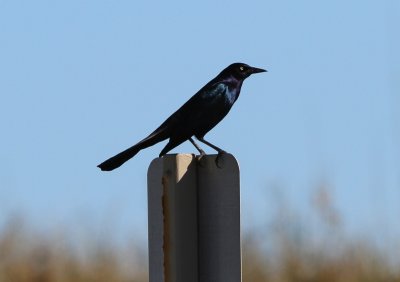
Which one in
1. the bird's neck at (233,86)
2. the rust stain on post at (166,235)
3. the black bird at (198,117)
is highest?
the bird's neck at (233,86)

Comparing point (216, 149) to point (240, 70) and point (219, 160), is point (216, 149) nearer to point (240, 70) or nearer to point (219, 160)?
point (219, 160)

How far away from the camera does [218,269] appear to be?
2586mm

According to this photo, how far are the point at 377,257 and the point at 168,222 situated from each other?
3.55 meters

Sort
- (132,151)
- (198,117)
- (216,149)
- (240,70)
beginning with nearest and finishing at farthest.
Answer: (216,149) < (132,151) < (198,117) < (240,70)

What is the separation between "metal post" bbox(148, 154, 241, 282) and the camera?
2564 millimetres

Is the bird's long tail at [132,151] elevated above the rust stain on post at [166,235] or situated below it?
above

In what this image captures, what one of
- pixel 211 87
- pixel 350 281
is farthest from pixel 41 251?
pixel 211 87

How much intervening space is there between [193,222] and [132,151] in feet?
3.05

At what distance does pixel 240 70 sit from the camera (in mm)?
4617

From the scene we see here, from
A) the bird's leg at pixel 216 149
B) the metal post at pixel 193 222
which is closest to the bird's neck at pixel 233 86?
the bird's leg at pixel 216 149

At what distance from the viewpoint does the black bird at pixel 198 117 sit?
352cm

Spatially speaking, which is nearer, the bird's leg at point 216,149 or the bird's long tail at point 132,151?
the bird's leg at point 216,149

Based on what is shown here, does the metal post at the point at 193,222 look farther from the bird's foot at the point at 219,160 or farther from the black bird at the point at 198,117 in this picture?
the black bird at the point at 198,117

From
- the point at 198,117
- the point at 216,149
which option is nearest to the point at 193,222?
the point at 216,149
